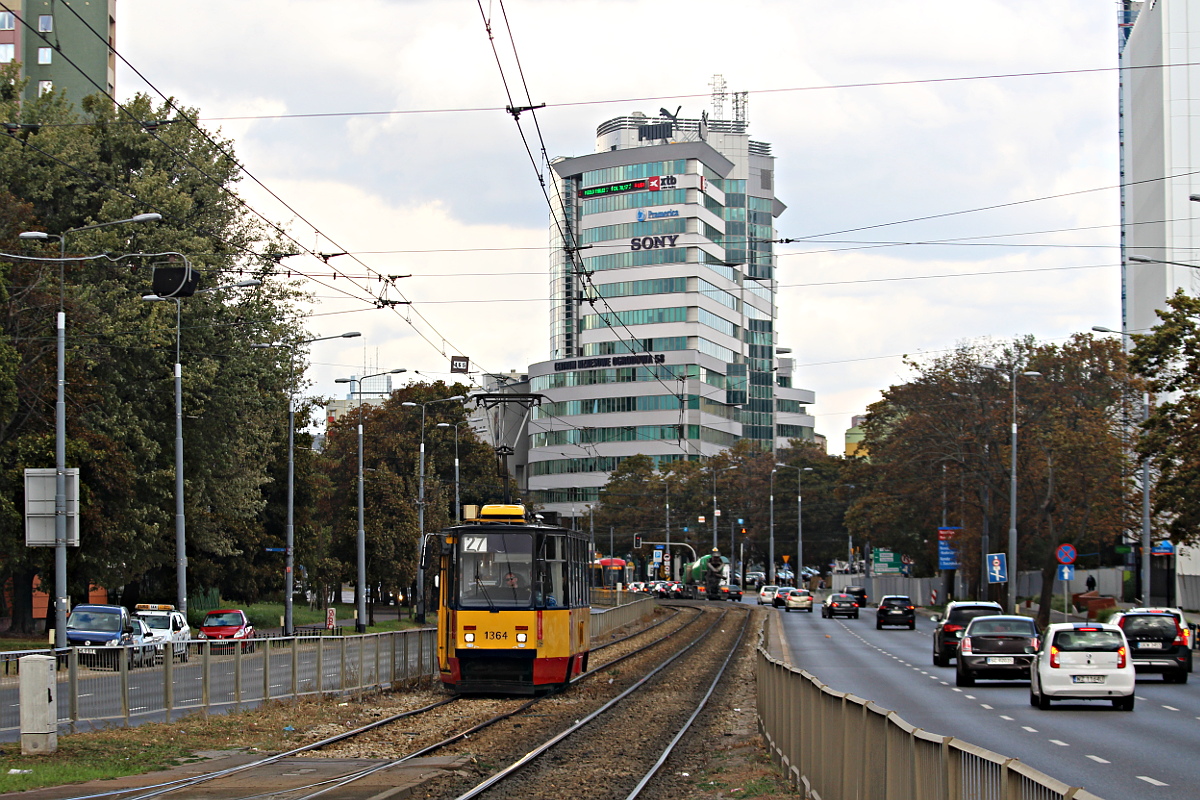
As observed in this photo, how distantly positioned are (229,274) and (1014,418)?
29.6 meters

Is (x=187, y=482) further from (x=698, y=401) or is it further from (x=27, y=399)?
(x=698, y=401)

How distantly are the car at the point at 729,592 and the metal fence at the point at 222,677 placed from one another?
7561cm

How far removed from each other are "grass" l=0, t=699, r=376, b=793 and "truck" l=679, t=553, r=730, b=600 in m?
83.0

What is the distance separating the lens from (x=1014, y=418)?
5338 centimetres

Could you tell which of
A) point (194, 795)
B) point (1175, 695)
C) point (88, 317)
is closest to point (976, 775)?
point (194, 795)

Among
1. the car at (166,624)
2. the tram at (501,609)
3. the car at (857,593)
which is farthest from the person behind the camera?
the car at (857,593)

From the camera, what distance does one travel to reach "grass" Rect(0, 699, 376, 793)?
1406 cm

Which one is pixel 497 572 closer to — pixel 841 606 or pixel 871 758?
pixel 871 758

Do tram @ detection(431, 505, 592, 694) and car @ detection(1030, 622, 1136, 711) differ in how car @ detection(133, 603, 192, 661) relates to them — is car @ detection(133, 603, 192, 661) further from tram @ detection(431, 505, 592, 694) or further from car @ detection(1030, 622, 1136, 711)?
car @ detection(1030, 622, 1136, 711)

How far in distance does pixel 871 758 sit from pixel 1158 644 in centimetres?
2528

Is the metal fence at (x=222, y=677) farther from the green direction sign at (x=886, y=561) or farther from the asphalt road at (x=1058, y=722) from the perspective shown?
the green direction sign at (x=886, y=561)

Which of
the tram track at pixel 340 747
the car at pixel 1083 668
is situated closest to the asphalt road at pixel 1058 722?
the car at pixel 1083 668

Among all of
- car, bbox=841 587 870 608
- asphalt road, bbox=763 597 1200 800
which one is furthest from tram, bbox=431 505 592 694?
car, bbox=841 587 870 608

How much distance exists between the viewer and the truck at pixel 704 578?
342 ft
